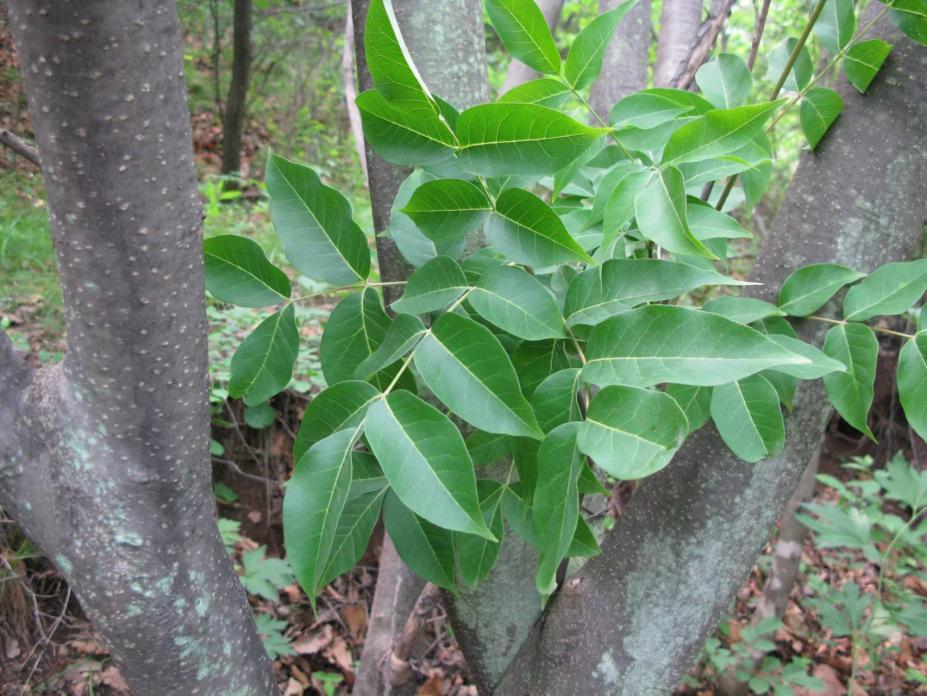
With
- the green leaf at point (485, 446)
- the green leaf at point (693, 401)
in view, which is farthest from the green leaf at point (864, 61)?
the green leaf at point (485, 446)

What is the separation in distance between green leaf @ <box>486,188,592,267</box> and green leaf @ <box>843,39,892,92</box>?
552 mm

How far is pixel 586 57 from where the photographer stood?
0.89 meters

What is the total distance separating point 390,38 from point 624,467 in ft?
1.53

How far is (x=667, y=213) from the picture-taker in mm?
732

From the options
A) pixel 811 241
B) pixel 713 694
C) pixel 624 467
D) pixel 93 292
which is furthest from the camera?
pixel 713 694

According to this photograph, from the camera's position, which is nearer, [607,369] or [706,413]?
[607,369]

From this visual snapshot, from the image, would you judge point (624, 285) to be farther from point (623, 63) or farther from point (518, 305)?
point (623, 63)

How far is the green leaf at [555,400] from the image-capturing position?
769mm

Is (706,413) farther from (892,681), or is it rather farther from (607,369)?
(892,681)

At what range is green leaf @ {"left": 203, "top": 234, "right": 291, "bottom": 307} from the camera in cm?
95

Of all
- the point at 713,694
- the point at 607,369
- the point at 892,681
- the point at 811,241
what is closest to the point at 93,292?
the point at 607,369

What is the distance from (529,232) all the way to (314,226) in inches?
12.1

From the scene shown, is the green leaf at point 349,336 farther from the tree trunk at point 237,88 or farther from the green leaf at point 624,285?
the tree trunk at point 237,88

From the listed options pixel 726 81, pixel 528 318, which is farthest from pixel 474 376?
pixel 726 81
